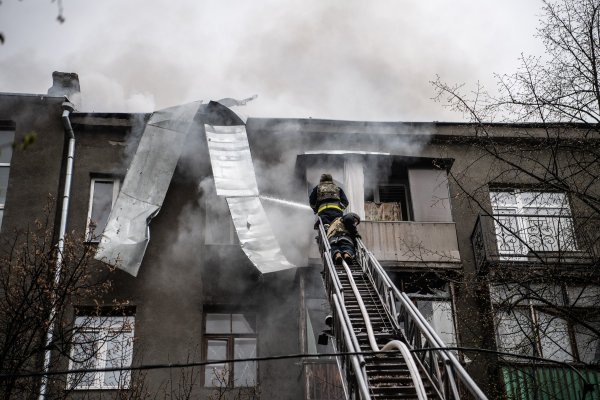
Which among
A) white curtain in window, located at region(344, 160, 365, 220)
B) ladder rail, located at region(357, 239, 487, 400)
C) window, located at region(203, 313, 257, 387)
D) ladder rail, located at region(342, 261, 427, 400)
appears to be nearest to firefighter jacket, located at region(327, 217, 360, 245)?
ladder rail, located at region(357, 239, 487, 400)

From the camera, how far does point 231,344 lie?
654 inches

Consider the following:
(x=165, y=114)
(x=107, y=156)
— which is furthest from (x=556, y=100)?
(x=107, y=156)

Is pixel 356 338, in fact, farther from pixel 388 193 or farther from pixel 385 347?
A: pixel 388 193

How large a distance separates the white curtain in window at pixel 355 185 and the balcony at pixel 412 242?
0.70 meters

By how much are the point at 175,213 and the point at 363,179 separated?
4.42 meters

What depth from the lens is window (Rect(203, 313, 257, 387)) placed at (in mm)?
16000

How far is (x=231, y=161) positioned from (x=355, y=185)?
2.92 metres

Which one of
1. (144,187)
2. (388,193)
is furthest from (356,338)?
(388,193)

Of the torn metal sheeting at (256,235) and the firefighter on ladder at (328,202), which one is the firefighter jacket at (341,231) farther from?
the torn metal sheeting at (256,235)

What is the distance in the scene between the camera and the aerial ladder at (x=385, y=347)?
8455 mm

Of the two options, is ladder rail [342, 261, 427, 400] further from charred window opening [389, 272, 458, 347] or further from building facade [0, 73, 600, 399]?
charred window opening [389, 272, 458, 347]

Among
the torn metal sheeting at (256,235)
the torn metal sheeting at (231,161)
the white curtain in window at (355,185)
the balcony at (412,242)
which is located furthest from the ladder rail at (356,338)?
the torn metal sheeting at (231,161)

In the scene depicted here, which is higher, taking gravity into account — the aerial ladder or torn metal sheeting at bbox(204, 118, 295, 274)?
torn metal sheeting at bbox(204, 118, 295, 274)

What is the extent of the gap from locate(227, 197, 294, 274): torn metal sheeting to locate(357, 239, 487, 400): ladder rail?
2993mm
